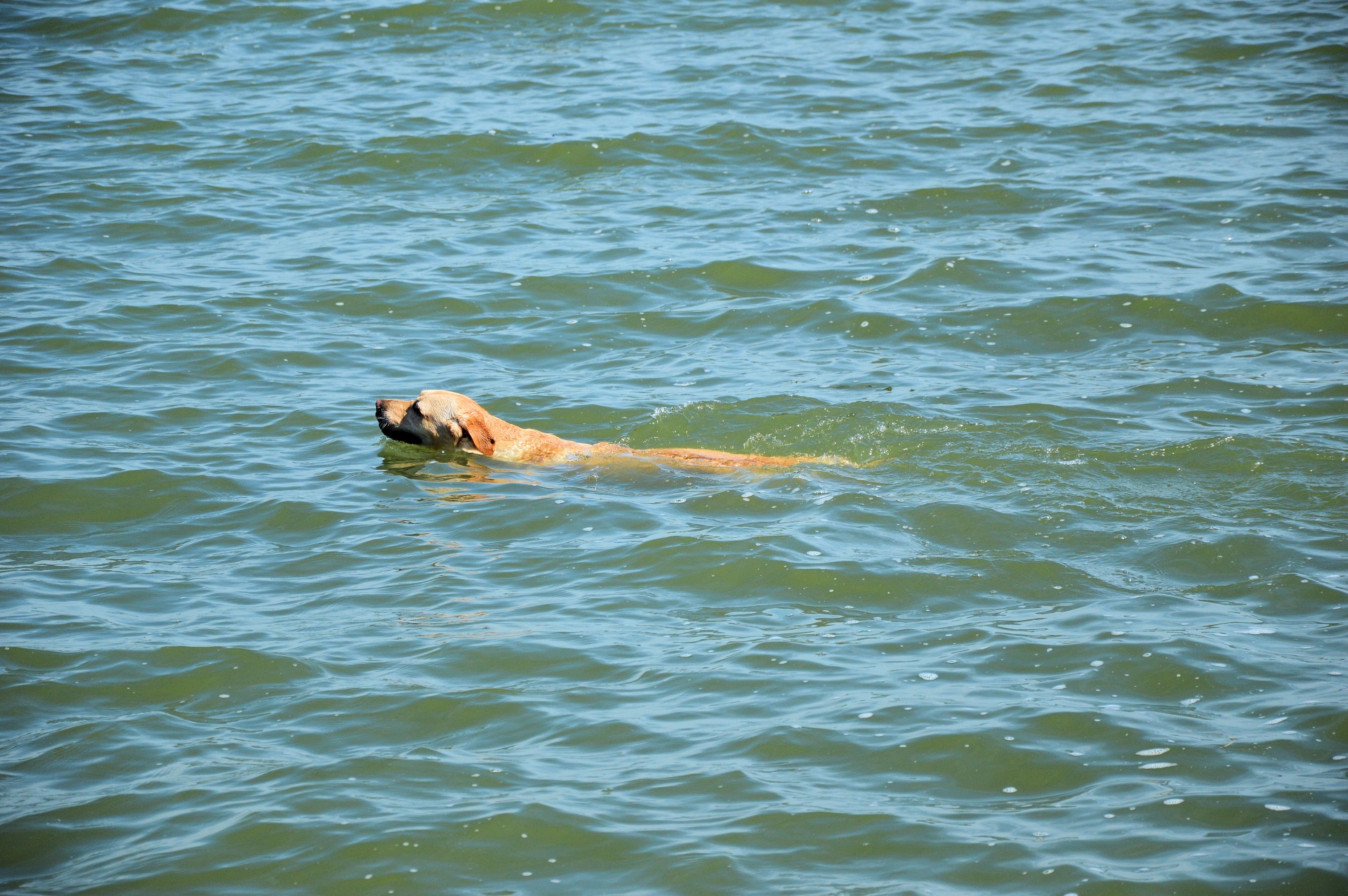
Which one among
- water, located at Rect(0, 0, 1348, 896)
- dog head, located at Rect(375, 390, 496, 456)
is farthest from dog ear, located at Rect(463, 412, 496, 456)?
water, located at Rect(0, 0, 1348, 896)

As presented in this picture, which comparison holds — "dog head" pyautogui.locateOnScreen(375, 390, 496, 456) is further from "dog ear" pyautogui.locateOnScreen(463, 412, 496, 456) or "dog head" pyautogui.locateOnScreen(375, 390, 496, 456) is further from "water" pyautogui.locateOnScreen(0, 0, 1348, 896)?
"water" pyautogui.locateOnScreen(0, 0, 1348, 896)

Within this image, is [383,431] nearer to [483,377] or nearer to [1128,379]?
[483,377]

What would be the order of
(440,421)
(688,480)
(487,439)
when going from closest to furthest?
(688,480)
(440,421)
(487,439)

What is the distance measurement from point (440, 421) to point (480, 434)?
311 mm

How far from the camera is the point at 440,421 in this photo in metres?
9.55

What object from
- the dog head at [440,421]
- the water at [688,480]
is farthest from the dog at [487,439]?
A: the water at [688,480]

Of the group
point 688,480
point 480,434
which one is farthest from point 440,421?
point 688,480

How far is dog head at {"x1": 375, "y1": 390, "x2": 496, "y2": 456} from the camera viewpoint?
9523 mm

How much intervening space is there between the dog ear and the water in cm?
18

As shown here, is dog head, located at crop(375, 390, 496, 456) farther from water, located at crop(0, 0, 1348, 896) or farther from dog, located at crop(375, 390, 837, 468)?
water, located at crop(0, 0, 1348, 896)

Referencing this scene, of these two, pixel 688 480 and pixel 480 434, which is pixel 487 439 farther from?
pixel 688 480

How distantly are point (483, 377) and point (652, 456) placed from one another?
261 cm

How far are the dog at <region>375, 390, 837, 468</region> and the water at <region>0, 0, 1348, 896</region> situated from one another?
0.55 feet

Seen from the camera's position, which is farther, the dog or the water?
the dog
